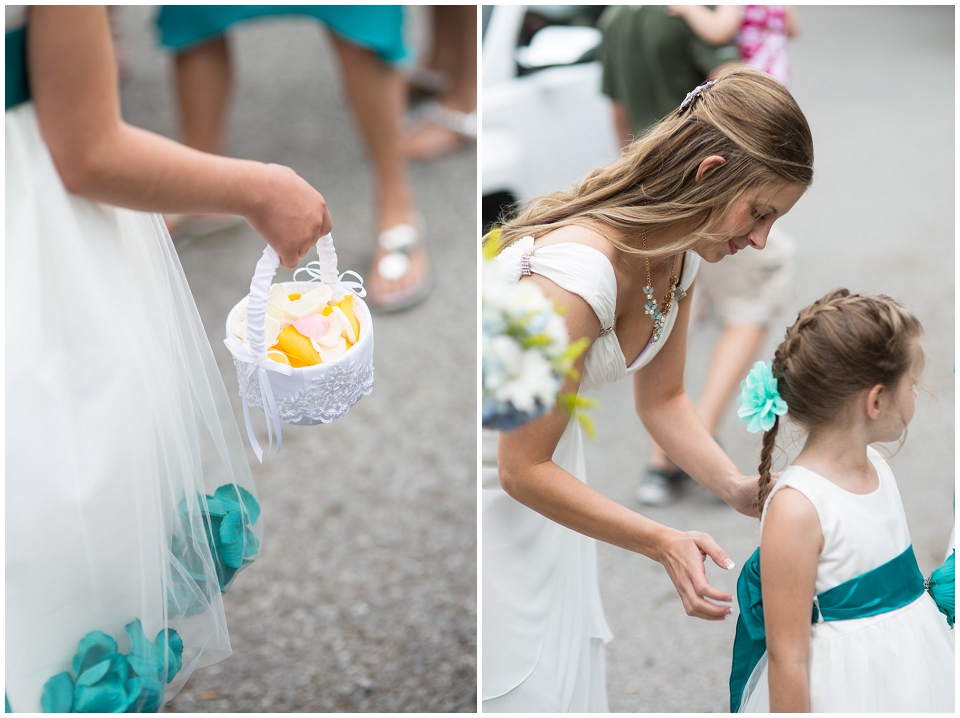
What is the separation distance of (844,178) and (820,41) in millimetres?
2409

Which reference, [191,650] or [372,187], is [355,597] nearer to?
[191,650]

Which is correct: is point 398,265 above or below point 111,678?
below

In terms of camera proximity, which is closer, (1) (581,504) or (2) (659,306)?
(1) (581,504)

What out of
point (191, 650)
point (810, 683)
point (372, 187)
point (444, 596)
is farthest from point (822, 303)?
point (372, 187)

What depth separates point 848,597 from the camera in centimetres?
149

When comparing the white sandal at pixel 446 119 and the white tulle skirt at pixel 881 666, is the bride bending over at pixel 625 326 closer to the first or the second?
the white tulle skirt at pixel 881 666

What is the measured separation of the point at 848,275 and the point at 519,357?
11.1 feet

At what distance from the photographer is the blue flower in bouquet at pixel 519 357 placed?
109cm

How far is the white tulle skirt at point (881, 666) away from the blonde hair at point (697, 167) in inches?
26.5

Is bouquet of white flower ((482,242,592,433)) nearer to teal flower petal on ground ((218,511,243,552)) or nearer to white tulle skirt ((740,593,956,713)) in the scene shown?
teal flower petal on ground ((218,511,243,552))

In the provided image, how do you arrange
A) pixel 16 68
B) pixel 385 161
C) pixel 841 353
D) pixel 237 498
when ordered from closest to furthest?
pixel 16 68, pixel 841 353, pixel 237 498, pixel 385 161

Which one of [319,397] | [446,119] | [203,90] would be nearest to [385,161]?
[203,90]

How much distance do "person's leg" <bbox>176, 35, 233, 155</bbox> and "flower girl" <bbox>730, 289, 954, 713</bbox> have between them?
293 centimetres

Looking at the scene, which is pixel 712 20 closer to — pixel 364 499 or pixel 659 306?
pixel 659 306
